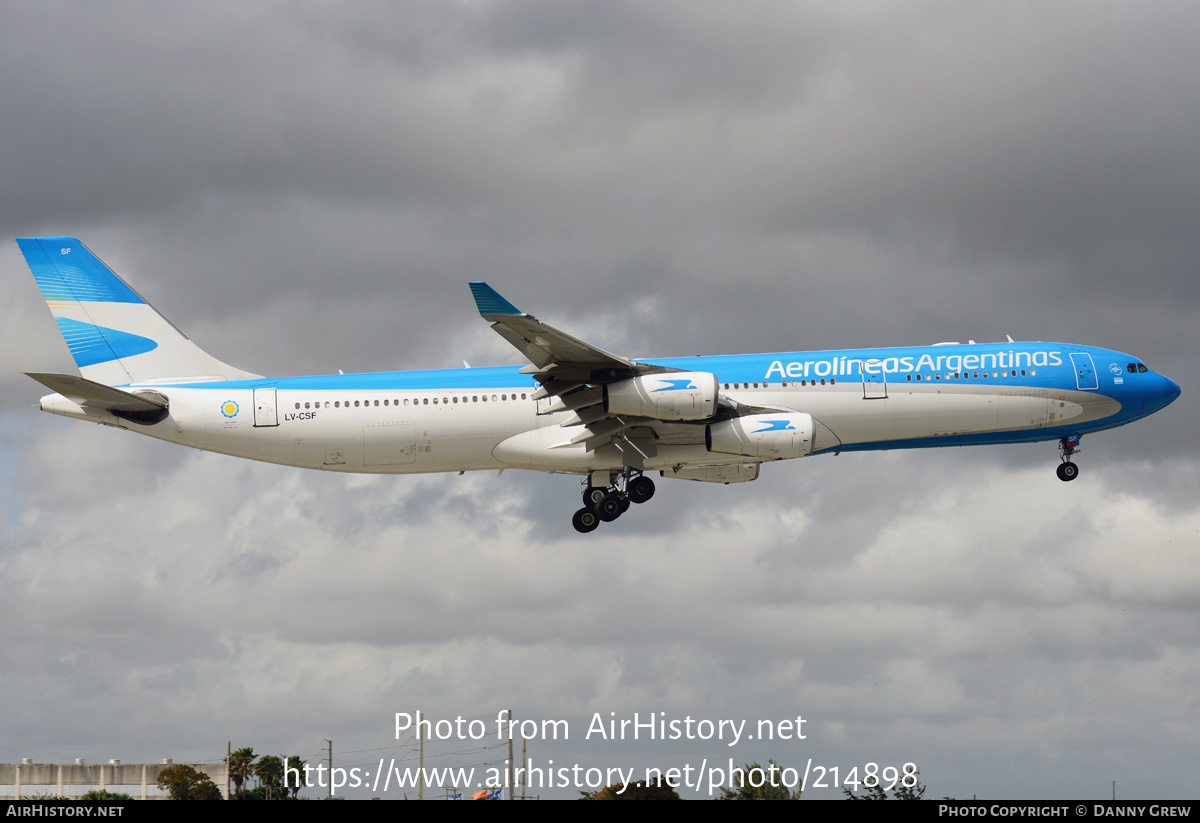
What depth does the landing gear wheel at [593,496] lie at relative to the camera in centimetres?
5159

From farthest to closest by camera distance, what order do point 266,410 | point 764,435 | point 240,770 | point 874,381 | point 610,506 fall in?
point 240,770
point 610,506
point 266,410
point 874,381
point 764,435

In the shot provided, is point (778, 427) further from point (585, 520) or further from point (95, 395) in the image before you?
point (95, 395)

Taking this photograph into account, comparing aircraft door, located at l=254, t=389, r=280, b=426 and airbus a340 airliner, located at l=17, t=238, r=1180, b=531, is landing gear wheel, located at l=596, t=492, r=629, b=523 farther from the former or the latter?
aircraft door, located at l=254, t=389, r=280, b=426

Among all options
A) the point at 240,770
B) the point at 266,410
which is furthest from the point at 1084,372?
the point at 240,770

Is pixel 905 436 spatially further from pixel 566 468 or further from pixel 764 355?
pixel 566 468

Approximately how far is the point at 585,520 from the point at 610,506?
50.7 inches

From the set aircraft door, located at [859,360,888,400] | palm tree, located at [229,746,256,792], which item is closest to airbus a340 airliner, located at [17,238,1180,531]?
aircraft door, located at [859,360,888,400]

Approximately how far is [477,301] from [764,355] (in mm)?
13353

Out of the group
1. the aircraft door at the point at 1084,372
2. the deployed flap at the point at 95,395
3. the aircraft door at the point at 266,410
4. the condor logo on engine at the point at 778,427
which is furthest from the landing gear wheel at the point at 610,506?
the aircraft door at the point at 1084,372

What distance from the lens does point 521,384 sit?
49219 mm

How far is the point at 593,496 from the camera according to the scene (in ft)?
169

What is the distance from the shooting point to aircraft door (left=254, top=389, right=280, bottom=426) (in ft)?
161
